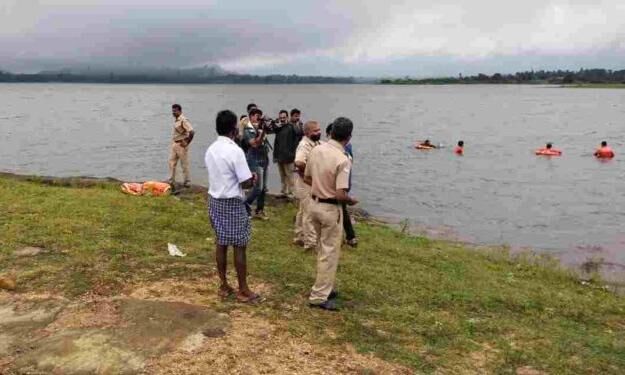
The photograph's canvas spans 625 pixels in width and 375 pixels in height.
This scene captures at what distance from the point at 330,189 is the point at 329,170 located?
223 millimetres

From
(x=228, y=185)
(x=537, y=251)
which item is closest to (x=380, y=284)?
(x=228, y=185)

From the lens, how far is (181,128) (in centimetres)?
1666

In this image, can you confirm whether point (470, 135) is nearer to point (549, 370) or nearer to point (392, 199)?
point (392, 199)

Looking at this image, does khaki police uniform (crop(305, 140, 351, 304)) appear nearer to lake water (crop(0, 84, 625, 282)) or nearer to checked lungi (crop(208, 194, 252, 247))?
checked lungi (crop(208, 194, 252, 247))

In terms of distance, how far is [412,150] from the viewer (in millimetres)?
40531

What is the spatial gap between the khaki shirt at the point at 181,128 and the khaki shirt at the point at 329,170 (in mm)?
10063

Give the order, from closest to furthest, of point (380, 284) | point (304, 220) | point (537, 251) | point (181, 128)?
point (380, 284), point (304, 220), point (537, 251), point (181, 128)

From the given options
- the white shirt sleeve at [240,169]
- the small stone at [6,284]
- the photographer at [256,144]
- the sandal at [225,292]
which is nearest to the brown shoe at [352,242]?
the photographer at [256,144]

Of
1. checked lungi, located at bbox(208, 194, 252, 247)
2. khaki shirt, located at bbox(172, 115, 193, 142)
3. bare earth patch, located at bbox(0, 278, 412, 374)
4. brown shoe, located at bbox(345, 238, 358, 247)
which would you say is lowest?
brown shoe, located at bbox(345, 238, 358, 247)

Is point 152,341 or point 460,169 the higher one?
point 152,341

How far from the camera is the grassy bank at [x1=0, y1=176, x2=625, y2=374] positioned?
672 cm

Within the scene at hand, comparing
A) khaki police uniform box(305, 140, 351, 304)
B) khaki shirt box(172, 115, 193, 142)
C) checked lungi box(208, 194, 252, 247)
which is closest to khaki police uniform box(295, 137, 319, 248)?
khaki police uniform box(305, 140, 351, 304)

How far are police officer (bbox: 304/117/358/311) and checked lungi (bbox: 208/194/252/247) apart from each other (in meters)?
0.83

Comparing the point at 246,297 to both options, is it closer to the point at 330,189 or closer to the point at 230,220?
the point at 230,220
